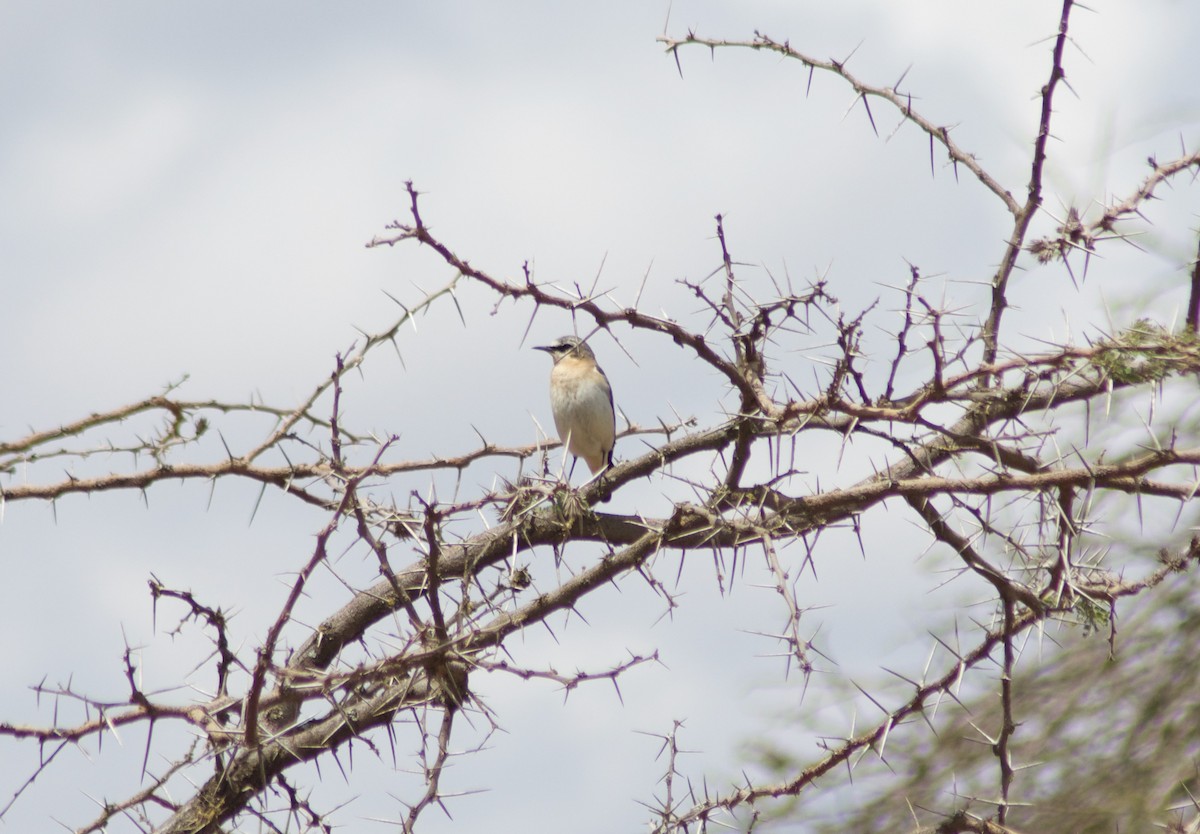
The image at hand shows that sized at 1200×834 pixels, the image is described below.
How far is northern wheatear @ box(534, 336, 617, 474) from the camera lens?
27.5ft

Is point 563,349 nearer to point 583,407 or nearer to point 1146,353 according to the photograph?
point 583,407

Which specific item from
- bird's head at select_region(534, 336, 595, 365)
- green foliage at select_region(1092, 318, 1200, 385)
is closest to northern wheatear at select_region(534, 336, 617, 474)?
bird's head at select_region(534, 336, 595, 365)

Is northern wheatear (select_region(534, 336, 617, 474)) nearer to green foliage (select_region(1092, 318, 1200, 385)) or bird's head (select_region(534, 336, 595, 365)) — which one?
bird's head (select_region(534, 336, 595, 365))

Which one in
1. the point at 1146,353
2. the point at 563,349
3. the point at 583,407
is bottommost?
the point at 1146,353

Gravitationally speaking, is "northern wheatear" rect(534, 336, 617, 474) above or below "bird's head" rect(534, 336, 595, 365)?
below

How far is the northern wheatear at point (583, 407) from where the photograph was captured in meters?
8.38

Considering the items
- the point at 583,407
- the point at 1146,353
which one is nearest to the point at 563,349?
the point at 583,407

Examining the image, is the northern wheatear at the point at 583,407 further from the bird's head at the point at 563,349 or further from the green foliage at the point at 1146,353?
the green foliage at the point at 1146,353

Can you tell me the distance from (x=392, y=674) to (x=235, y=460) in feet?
4.52

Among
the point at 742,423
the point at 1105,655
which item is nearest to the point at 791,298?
the point at 742,423

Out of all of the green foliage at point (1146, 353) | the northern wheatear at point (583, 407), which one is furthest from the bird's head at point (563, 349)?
the green foliage at point (1146, 353)

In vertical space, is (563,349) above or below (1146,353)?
above

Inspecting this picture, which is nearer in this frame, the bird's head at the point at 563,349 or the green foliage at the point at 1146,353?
the green foliage at the point at 1146,353

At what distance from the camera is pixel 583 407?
836cm
